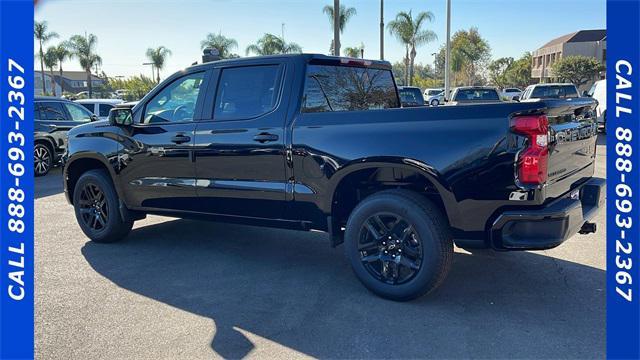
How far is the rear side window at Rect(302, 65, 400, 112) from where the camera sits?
15.0 ft

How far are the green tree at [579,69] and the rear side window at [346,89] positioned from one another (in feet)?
169

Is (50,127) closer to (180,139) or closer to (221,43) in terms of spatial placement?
(180,139)

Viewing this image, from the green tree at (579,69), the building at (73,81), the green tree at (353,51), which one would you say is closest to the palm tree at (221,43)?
the green tree at (353,51)

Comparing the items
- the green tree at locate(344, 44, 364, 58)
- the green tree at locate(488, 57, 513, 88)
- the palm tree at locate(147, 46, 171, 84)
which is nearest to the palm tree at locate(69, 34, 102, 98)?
the palm tree at locate(147, 46, 171, 84)

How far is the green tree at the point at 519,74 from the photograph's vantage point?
68.2m

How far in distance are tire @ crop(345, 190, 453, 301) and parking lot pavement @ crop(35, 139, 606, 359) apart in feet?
0.54

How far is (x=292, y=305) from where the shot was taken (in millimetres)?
4055

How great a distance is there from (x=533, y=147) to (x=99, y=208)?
4.58 m

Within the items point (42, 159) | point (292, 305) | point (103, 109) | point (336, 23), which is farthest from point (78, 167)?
point (336, 23)

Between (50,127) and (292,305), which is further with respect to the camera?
(50,127)

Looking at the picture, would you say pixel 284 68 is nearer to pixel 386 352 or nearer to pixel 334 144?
pixel 334 144

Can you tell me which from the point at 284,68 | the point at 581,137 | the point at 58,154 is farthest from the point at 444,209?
the point at 58,154

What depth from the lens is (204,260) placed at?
17.3 feet

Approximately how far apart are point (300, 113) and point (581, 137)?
7.28 feet
